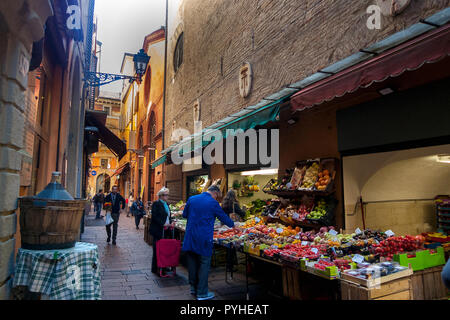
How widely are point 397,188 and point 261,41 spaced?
5.06 m

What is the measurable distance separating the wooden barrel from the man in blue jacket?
2197 mm

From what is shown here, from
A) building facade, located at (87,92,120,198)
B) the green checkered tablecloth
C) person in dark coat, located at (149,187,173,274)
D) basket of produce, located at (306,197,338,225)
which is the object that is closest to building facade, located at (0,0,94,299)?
the green checkered tablecloth

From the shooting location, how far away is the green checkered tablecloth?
3.20 m

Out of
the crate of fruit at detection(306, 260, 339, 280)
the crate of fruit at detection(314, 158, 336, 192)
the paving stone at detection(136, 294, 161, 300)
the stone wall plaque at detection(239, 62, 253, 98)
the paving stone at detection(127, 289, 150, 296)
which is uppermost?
the stone wall plaque at detection(239, 62, 253, 98)

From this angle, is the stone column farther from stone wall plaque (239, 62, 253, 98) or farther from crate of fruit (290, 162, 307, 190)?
stone wall plaque (239, 62, 253, 98)

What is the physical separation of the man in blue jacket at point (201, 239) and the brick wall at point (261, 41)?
3.60m

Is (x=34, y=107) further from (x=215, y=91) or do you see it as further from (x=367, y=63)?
(x=215, y=91)

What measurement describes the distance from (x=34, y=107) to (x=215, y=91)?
268 inches

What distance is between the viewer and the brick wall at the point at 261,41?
218 inches

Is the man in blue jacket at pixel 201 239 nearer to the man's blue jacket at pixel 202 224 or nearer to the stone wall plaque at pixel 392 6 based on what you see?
the man's blue jacket at pixel 202 224

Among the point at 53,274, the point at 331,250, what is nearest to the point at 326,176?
the point at 331,250

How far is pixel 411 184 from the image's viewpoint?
7828 mm

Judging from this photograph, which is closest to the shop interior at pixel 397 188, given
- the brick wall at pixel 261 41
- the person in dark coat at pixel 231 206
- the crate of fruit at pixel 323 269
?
the brick wall at pixel 261 41
